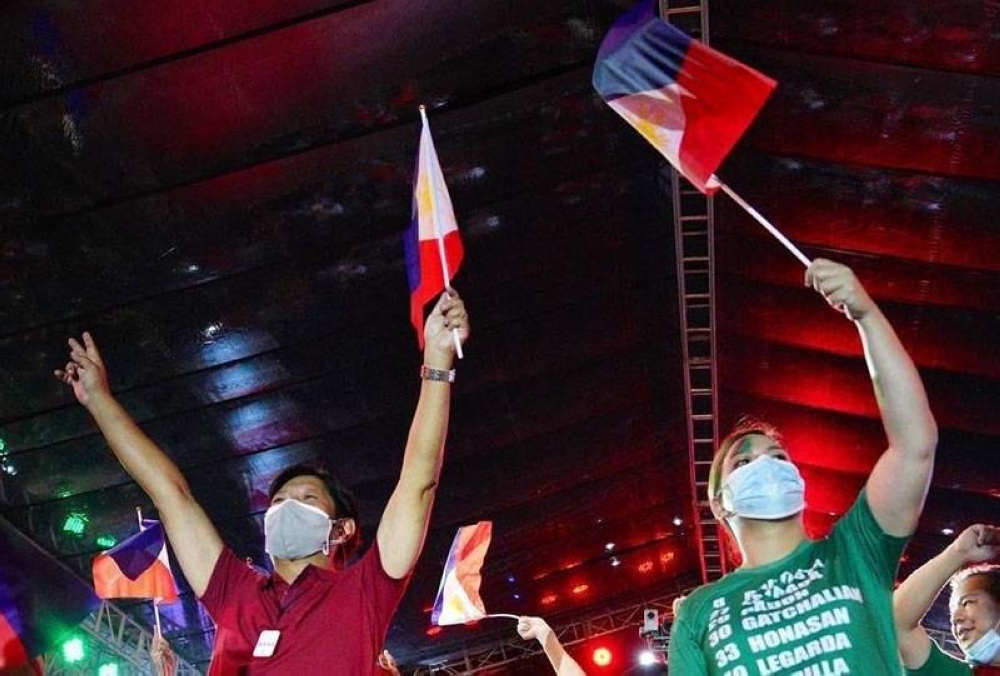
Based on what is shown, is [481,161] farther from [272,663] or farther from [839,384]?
[272,663]

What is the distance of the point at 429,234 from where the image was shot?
341cm

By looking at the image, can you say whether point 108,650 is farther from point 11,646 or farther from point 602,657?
point 602,657

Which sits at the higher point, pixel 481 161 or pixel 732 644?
pixel 481 161

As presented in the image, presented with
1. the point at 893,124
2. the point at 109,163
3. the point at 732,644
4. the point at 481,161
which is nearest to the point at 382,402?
the point at 481,161

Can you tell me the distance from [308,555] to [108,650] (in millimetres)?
8464

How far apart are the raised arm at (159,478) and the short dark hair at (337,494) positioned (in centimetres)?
24

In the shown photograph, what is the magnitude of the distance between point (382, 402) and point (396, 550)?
754cm

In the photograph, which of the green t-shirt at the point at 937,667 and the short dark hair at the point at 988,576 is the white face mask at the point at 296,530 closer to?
the green t-shirt at the point at 937,667

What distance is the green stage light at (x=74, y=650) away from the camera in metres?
9.65

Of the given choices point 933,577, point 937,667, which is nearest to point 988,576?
point 937,667

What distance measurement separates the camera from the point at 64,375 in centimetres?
296

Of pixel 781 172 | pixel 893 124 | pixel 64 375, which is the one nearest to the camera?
pixel 64 375

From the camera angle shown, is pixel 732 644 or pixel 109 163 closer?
pixel 732 644

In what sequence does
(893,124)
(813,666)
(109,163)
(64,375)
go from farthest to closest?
(893,124) → (109,163) → (64,375) → (813,666)
